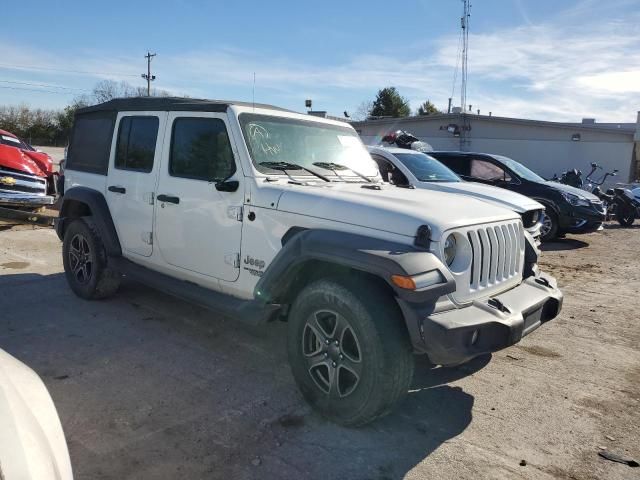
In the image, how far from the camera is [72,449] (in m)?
2.90

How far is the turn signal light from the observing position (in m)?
2.81

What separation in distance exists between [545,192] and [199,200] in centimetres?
838

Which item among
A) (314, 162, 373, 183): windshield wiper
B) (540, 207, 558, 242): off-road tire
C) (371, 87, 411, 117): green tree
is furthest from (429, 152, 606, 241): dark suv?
(371, 87, 411, 117): green tree

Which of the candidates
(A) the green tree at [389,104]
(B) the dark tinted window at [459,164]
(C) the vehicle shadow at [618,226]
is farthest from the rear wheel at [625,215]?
(A) the green tree at [389,104]

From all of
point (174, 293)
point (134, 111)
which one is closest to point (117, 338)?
point (174, 293)

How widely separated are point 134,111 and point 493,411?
13.4 feet

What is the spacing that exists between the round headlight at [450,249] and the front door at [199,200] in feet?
5.01

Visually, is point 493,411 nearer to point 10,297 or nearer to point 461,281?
point 461,281

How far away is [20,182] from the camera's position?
33.3 feet

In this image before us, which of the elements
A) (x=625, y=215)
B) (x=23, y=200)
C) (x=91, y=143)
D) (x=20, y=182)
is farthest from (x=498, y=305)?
(x=625, y=215)

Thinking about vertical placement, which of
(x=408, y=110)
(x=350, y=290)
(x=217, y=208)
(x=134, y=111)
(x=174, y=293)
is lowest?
(x=174, y=293)

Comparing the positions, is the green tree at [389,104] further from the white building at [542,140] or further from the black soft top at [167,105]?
the black soft top at [167,105]

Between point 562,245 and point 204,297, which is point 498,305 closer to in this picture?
point 204,297

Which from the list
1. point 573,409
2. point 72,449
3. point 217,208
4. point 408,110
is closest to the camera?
point 72,449
